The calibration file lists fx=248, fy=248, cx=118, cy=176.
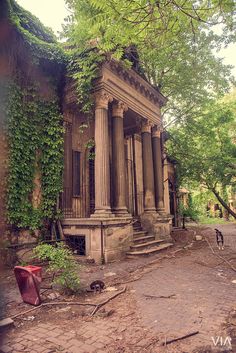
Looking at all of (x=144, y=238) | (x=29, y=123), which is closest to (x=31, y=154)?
(x=29, y=123)

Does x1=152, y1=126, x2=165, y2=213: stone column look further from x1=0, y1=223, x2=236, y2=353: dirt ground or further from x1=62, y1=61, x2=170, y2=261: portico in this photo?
x1=0, y1=223, x2=236, y2=353: dirt ground

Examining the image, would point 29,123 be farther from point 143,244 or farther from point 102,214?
point 143,244

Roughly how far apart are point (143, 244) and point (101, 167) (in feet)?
12.1

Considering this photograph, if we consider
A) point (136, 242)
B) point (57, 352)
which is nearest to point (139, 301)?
point (57, 352)

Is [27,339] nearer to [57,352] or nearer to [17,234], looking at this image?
[57,352]

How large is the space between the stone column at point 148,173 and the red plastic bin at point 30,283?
8418 mm

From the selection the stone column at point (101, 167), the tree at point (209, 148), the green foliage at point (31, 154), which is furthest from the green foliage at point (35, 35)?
the tree at point (209, 148)

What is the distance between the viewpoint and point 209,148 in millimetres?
14633

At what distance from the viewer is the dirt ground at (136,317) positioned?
3.06 metres

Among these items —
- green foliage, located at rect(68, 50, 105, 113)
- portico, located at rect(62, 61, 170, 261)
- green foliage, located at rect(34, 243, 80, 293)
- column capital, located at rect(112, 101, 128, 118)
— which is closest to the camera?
green foliage, located at rect(34, 243, 80, 293)

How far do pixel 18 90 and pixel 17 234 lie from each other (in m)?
4.95

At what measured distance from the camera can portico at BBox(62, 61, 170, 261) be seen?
892cm

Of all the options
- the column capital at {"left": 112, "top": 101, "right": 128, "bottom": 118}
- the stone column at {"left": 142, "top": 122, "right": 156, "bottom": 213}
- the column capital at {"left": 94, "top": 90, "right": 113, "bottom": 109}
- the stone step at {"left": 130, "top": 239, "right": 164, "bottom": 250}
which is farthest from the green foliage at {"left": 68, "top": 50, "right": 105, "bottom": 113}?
the stone step at {"left": 130, "top": 239, "right": 164, "bottom": 250}

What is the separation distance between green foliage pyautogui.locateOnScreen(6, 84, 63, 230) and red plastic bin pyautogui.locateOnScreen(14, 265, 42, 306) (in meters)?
3.71
